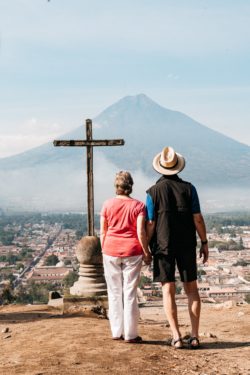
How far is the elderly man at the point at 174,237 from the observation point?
5.59 metres

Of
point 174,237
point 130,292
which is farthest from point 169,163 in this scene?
point 130,292

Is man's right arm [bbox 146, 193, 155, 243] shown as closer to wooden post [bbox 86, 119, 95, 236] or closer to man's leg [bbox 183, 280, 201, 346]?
man's leg [bbox 183, 280, 201, 346]

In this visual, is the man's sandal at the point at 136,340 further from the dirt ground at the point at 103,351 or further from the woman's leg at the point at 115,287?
the woman's leg at the point at 115,287

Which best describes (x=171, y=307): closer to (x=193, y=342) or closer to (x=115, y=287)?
(x=193, y=342)

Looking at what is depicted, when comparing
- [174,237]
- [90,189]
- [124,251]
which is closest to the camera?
[174,237]

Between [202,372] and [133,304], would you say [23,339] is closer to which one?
[133,304]

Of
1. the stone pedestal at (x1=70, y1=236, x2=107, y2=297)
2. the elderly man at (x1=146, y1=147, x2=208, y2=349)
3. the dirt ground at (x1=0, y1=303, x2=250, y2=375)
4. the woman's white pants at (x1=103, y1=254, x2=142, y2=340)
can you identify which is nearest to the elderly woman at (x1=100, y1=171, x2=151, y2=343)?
the woman's white pants at (x1=103, y1=254, x2=142, y2=340)

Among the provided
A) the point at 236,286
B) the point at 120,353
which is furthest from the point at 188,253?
the point at 236,286

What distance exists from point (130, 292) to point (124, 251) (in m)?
0.38

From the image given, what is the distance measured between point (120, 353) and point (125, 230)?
3.59 ft

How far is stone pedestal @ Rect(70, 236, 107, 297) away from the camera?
29.1 feet

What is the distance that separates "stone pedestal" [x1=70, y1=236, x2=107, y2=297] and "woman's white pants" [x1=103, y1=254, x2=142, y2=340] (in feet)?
9.99

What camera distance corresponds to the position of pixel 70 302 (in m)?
8.70

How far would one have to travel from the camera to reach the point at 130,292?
5707 mm
